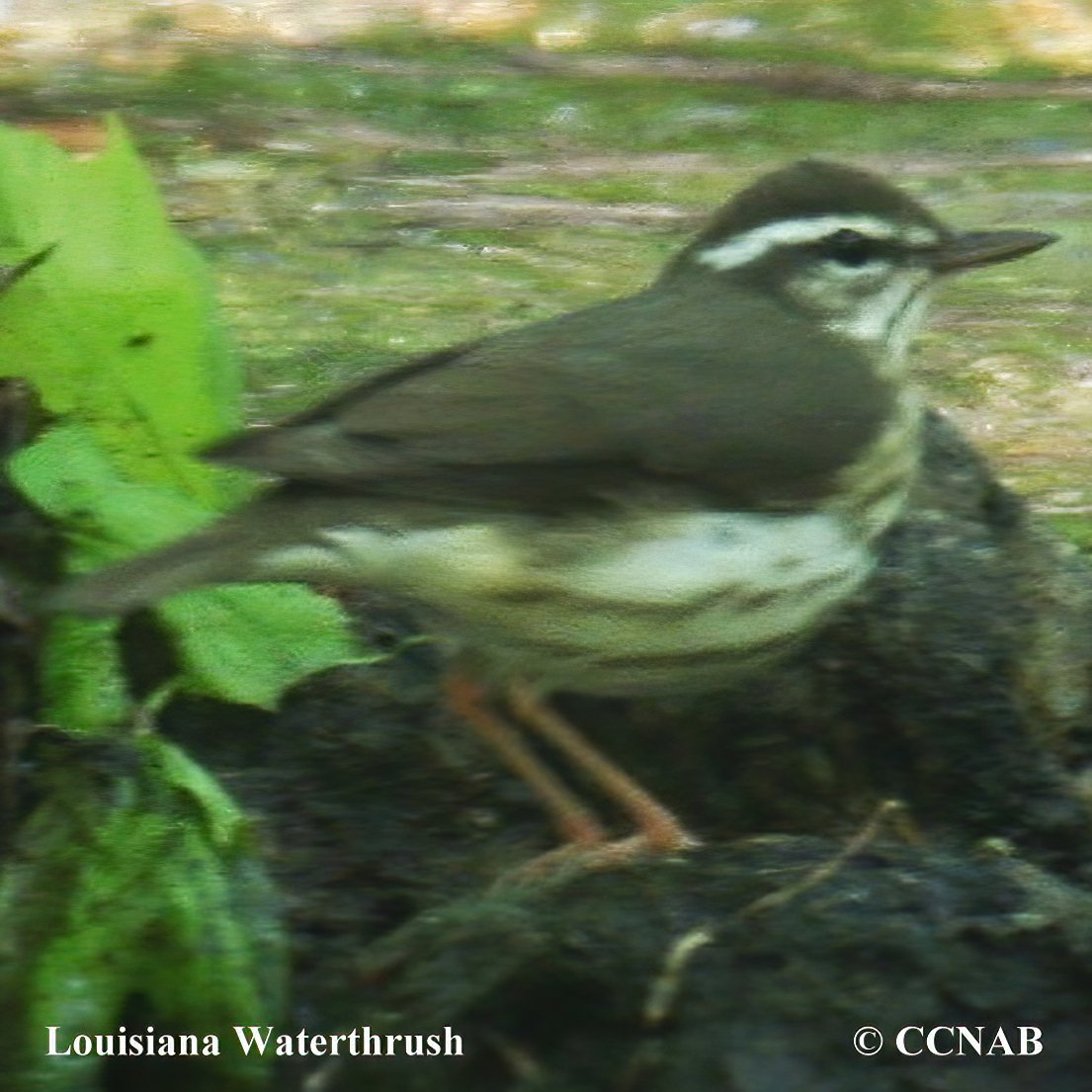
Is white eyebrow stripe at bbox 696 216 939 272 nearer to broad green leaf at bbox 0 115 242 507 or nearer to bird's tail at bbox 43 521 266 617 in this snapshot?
broad green leaf at bbox 0 115 242 507

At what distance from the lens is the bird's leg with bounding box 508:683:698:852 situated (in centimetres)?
330

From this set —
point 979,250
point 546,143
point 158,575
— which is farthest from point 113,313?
point 546,143

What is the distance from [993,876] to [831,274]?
39.0 inches

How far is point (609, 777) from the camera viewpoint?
338 cm

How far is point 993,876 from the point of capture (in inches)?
121

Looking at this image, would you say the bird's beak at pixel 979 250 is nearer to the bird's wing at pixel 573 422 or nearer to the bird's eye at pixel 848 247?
the bird's eye at pixel 848 247

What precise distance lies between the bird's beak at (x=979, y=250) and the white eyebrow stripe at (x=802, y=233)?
3 cm

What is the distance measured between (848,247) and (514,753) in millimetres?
891

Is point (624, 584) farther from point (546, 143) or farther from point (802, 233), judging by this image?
point (546, 143)

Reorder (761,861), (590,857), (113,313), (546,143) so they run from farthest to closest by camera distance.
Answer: (546,143)
(113,313)
(590,857)
(761,861)

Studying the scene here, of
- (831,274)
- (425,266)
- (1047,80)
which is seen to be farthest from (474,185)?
(831,274)

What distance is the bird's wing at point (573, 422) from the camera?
3078mm

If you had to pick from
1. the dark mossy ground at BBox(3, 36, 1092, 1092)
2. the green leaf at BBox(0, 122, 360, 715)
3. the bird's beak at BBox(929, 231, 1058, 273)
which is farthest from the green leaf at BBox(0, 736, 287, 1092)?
the bird's beak at BBox(929, 231, 1058, 273)

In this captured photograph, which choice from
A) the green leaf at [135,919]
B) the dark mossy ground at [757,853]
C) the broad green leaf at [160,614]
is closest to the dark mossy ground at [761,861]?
the dark mossy ground at [757,853]
